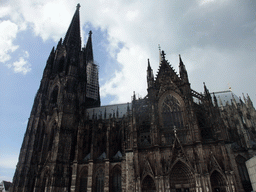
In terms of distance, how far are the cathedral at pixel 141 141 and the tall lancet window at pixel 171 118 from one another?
0.39 ft

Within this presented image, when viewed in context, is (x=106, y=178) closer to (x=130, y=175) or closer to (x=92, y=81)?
(x=130, y=175)

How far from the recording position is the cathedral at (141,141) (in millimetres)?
21391

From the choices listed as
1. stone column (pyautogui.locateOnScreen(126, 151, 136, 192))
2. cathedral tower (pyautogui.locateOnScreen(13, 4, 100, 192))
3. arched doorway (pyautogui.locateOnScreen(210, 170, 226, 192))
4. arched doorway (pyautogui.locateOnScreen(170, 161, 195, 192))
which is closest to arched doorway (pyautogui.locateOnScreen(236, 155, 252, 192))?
arched doorway (pyautogui.locateOnScreen(210, 170, 226, 192))

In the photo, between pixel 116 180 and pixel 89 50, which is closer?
pixel 116 180

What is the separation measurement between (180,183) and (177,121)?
24.0 feet

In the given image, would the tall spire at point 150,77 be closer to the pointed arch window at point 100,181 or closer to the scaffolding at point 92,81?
the pointed arch window at point 100,181

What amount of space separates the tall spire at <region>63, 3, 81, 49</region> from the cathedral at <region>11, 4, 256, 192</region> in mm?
3508

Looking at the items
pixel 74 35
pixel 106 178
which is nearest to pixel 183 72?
pixel 106 178

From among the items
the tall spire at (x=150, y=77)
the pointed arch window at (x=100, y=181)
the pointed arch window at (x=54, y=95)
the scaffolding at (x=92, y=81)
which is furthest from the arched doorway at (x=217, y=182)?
the scaffolding at (x=92, y=81)

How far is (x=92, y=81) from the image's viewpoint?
55.3 meters

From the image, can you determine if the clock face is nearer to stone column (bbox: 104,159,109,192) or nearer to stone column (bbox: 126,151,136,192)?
stone column (bbox: 126,151,136,192)

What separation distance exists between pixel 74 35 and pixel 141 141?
31922mm

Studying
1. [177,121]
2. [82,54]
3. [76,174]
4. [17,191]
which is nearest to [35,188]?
[17,191]

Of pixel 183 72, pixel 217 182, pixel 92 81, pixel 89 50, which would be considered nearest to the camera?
pixel 217 182
